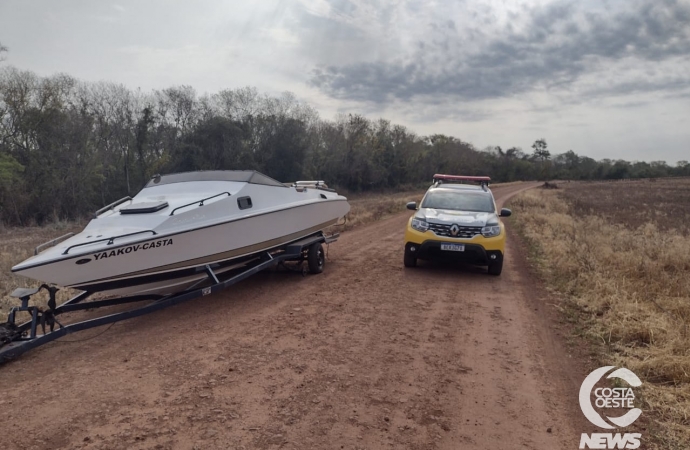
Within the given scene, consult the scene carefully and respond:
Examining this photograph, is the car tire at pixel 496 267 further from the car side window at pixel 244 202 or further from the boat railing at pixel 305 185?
the car side window at pixel 244 202

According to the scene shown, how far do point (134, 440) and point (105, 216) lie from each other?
397 cm

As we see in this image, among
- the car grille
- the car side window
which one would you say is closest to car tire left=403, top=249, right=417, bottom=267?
the car grille

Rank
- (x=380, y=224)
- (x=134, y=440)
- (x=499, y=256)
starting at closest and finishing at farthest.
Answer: (x=134, y=440) → (x=499, y=256) → (x=380, y=224)

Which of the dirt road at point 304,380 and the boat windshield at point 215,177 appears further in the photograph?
the boat windshield at point 215,177

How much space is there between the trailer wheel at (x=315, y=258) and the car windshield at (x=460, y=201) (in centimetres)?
267

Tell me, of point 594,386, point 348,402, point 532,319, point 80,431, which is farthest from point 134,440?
point 532,319

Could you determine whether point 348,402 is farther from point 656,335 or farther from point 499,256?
point 499,256

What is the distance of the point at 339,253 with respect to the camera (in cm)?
1105

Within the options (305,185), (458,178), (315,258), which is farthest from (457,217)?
(458,178)

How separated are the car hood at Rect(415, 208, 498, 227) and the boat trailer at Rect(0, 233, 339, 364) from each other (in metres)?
2.56

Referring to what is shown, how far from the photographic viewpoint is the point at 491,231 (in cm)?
862

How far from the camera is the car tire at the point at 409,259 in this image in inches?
356

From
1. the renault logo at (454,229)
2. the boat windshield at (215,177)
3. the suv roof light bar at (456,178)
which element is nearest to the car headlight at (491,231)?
the renault logo at (454,229)

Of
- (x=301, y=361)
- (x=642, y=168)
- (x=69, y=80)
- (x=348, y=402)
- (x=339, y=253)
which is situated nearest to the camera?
(x=348, y=402)
